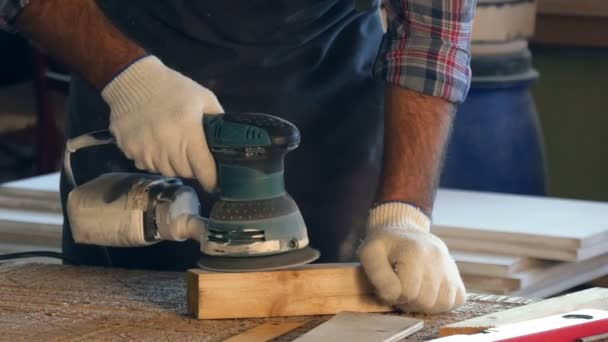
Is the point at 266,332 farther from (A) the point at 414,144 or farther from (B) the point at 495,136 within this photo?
(B) the point at 495,136

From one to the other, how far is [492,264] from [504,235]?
0.45ft

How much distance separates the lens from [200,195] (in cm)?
218

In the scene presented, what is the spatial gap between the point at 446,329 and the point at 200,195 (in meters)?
0.70

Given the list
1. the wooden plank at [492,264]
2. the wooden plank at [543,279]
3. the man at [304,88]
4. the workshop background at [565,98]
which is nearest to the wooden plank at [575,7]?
the workshop background at [565,98]

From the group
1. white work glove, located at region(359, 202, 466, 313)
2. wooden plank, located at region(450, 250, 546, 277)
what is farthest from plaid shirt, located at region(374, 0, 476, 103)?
wooden plank, located at region(450, 250, 546, 277)

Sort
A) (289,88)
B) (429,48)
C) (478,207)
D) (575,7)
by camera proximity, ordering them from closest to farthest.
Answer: (429,48) → (289,88) → (478,207) → (575,7)

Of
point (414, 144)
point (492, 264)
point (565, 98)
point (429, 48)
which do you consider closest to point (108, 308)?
point (414, 144)

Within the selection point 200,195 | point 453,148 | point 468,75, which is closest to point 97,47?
point 200,195

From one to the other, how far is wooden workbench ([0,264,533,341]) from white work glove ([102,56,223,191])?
0.66 feet

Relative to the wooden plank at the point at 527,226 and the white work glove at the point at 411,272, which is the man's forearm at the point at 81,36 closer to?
the white work glove at the point at 411,272

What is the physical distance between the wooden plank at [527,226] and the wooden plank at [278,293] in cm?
126

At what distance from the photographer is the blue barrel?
3766 mm

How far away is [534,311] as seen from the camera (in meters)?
1.71

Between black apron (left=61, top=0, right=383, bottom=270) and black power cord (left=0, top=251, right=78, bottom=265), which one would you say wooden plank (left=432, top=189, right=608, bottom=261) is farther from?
black power cord (left=0, top=251, right=78, bottom=265)
